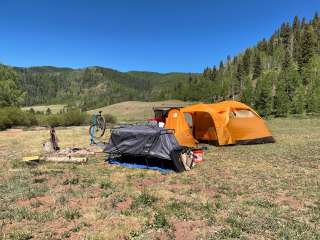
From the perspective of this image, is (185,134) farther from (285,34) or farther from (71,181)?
(285,34)

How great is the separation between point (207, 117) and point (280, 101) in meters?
37.5

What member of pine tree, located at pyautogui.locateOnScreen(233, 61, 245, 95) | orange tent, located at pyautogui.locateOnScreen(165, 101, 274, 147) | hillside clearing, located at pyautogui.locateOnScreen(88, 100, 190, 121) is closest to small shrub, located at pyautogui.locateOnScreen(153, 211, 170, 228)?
orange tent, located at pyautogui.locateOnScreen(165, 101, 274, 147)

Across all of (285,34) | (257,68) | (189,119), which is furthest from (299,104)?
(285,34)

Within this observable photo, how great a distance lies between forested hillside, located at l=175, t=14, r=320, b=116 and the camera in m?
53.2

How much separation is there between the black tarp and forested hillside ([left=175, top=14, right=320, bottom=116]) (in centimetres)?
4407

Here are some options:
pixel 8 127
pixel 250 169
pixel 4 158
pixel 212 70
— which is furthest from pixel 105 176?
pixel 212 70

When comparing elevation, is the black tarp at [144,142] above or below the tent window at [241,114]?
below

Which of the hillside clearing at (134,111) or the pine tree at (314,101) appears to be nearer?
the pine tree at (314,101)

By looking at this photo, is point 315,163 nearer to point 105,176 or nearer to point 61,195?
point 105,176

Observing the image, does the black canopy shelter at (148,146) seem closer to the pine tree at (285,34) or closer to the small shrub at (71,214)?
the small shrub at (71,214)

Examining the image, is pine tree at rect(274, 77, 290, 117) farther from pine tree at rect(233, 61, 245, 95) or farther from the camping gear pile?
pine tree at rect(233, 61, 245, 95)

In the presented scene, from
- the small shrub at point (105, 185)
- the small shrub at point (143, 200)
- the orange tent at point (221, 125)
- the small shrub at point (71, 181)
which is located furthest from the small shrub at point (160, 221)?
the orange tent at point (221, 125)

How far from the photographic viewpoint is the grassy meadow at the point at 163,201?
239 inches

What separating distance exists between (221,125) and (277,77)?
222ft
